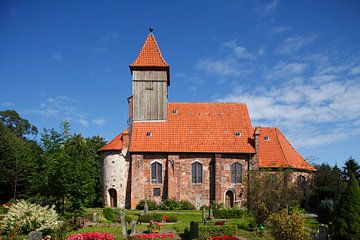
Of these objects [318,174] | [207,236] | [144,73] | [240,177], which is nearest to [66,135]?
[207,236]

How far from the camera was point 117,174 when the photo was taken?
36.9 meters

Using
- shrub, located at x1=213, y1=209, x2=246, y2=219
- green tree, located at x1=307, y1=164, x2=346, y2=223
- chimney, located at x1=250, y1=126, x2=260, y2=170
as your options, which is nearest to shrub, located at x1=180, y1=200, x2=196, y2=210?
shrub, located at x1=213, y1=209, x2=246, y2=219

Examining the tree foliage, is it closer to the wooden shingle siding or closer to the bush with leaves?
the bush with leaves

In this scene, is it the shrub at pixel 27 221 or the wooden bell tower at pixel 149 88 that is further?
the wooden bell tower at pixel 149 88

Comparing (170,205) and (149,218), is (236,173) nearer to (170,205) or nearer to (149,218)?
(170,205)

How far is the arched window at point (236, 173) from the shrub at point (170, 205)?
6.45 meters

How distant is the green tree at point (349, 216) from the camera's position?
60.4ft

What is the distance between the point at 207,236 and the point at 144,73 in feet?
79.4

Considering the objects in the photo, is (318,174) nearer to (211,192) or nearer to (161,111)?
(211,192)

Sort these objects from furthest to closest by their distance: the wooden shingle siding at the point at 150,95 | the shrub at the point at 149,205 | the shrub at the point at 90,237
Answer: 1. the wooden shingle siding at the point at 150,95
2. the shrub at the point at 149,205
3. the shrub at the point at 90,237

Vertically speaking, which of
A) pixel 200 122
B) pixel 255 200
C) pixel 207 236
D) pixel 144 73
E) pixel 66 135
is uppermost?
pixel 144 73

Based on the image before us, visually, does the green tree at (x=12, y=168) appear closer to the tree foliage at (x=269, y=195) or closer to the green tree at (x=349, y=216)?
the tree foliage at (x=269, y=195)

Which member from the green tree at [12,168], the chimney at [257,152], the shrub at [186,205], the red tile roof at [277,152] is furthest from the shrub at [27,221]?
the red tile roof at [277,152]

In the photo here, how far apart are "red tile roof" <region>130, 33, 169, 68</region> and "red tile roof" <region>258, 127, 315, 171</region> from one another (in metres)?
14.2
